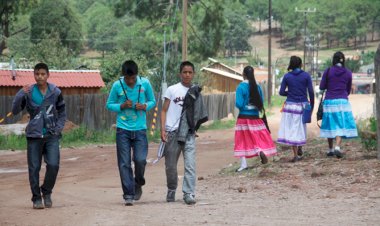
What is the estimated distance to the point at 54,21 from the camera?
67812 millimetres

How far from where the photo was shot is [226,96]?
42.1 m

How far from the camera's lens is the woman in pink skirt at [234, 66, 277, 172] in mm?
12125

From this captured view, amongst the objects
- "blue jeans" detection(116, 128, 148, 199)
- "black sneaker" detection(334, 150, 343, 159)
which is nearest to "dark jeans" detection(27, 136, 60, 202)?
"blue jeans" detection(116, 128, 148, 199)

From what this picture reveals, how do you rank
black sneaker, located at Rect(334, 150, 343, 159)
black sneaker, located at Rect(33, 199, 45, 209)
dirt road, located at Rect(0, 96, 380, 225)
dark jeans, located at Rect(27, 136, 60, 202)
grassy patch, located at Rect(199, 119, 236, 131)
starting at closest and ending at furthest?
dirt road, located at Rect(0, 96, 380, 225) < black sneaker, located at Rect(33, 199, 45, 209) < dark jeans, located at Rect(27, 136, 60, 202) < black sneaker, located at Rect(334, 150, 343, 159) < grassy patch, located at Rect(199, 119, 236, 131)

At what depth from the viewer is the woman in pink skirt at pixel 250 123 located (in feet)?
39.8

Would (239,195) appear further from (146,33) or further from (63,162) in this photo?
(146,33)

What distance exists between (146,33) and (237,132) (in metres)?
43.8

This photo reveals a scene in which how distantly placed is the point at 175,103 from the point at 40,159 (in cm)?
174

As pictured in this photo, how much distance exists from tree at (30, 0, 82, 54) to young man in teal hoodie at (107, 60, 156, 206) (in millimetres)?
56787

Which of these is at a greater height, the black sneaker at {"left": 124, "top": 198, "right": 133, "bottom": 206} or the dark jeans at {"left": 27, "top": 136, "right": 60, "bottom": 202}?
the dark jeans at {"left": 27, "top": 136, "right": 60, "bottom": 202}

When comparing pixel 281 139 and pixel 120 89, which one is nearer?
pixel 120 89

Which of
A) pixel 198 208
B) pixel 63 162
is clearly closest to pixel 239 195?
pixel 198 208

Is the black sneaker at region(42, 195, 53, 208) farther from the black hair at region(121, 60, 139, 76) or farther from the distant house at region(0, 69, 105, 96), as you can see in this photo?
the distant house at region(0, 69, 105, 96)

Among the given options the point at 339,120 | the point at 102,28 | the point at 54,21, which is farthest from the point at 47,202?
the point at 102,28
